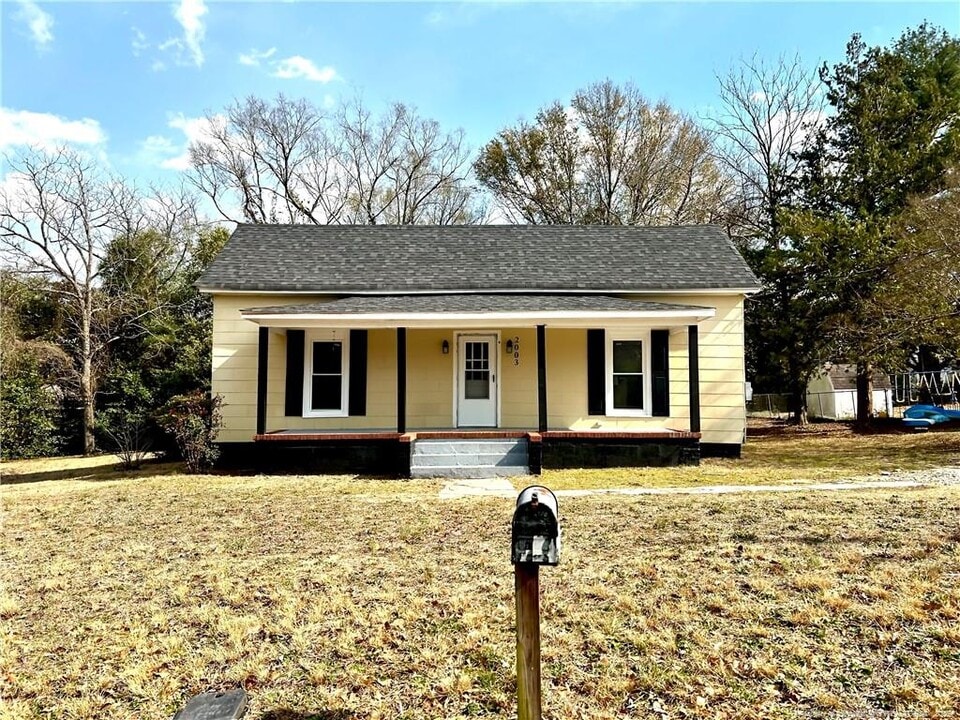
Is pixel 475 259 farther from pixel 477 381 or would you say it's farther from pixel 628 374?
pixel 628 374

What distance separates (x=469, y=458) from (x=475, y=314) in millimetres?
2552

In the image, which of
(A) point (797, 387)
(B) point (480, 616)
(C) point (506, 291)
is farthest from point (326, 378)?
(A) point (797, 387)

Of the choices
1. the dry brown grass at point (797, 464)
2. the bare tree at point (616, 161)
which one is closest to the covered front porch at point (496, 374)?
the dry brown grass at point (797, 464)

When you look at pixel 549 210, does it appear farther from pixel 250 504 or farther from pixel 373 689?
pixel 373 689

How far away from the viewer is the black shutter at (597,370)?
1123 centimetres

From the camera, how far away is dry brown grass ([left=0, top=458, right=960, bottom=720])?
2719mm

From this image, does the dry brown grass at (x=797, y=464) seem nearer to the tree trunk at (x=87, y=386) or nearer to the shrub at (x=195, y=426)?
the shrub at (x=195, y=426)

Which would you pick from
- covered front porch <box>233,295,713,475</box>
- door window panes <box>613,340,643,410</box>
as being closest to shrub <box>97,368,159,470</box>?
covered front porch <box>233,295,713,475</box>

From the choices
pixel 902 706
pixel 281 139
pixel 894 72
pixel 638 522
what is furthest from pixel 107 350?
pixel 894 72

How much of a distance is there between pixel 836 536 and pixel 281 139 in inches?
1121

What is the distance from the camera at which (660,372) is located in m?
11.2

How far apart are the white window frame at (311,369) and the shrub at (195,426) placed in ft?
5.57

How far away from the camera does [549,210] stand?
88.4 ft

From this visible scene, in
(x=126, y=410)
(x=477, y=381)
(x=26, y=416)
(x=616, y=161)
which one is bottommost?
(x=26, y=416)
